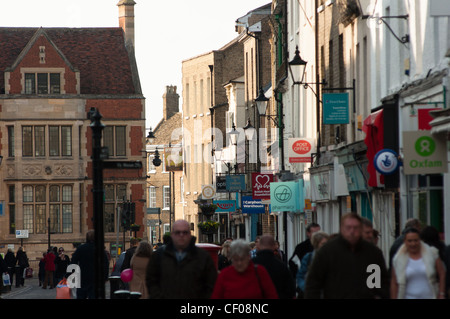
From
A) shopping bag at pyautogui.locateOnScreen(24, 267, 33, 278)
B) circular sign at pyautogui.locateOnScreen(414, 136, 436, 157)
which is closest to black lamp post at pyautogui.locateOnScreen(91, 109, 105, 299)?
circular sign at pyautogui.locateOnScreen(414, 136, 436, 157)

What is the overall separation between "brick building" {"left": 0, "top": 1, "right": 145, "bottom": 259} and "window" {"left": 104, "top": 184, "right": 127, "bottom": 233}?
0.18 ft

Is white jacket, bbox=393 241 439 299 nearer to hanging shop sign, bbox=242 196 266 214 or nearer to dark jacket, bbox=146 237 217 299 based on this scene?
dark jacket, bbox=146 237 217 299

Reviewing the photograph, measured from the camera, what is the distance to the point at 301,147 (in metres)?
31.6

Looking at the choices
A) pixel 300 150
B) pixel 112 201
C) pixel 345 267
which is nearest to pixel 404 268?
pixel 345 267

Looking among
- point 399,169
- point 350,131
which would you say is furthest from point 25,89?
point 399,169

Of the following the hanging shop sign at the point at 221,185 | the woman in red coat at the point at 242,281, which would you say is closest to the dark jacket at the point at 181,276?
the woman in red coat at the point at 242,281

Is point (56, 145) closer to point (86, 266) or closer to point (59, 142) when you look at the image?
Result: point (59, 142)

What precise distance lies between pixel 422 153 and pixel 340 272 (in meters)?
6.90

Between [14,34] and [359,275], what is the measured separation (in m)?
55.5

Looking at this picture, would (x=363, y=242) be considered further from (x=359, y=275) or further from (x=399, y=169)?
(x=399, y=169)

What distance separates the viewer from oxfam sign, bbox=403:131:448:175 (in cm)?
1670

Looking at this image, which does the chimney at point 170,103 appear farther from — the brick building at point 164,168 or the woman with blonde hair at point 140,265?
the woman with blonde hair at point 140,265

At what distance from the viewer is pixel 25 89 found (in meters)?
→ 59.2

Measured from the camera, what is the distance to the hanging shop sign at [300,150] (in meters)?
31.5
